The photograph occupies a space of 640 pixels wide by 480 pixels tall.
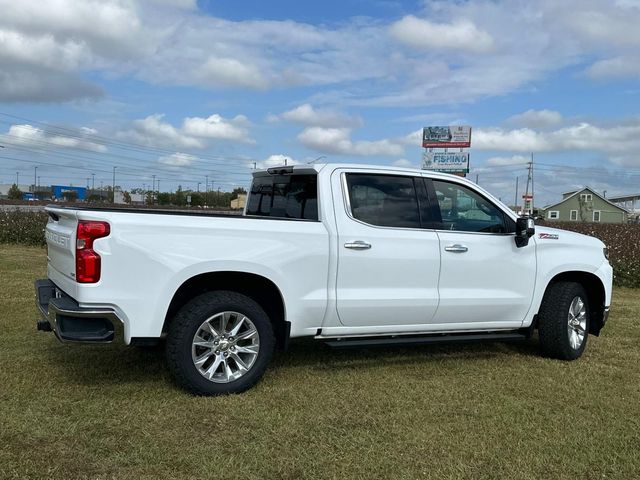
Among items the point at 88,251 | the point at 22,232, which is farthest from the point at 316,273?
the point at 22,232

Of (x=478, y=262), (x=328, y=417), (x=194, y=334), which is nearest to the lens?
(x=328, y=417)

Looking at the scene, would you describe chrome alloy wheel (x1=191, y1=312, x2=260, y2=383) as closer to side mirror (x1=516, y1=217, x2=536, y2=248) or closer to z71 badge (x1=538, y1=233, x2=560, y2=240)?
side mirror (x1=516, y1=217, x2=536, y2=248)

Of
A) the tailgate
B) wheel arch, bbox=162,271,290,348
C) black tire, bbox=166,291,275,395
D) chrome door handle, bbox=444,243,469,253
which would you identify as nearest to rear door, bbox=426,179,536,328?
chrome door handle, bbox=444,243,469,253

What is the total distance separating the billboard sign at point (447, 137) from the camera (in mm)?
24203

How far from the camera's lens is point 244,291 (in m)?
4.98

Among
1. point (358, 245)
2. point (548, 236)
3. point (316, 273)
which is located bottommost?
point (316, 273)

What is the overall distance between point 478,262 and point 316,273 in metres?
1.61

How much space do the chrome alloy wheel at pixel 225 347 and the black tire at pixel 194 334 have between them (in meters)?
0.03

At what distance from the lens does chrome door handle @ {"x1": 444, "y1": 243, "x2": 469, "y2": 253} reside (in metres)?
5.44

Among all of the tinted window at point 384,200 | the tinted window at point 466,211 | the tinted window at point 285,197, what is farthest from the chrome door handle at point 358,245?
the tinted window at point 466,211

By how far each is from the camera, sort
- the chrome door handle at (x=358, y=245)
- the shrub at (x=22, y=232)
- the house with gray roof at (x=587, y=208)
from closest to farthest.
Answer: the chrome door handle at (x=358, y=245) → the shrub at (x=22, y=232) → the house with gray roof at (x=587, y=208)

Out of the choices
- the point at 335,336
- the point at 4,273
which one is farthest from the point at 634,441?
the point at 4,273

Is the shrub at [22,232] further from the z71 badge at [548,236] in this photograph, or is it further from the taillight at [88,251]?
the z71 badge at [548,236]

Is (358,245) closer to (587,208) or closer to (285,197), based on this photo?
(285,197)
